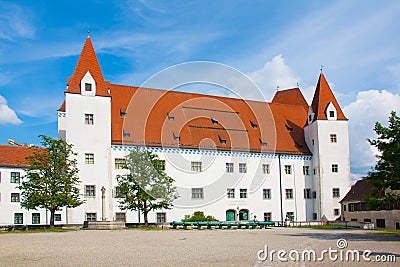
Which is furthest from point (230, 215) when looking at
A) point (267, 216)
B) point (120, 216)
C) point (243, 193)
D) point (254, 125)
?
point (120, 216)

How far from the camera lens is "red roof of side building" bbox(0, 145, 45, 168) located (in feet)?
138

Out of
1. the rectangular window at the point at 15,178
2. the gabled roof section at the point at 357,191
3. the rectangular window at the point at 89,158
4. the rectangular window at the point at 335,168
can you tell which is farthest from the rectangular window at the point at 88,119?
the gabled roof section at the point at 357,191

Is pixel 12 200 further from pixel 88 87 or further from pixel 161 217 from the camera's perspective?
pixel 161 217

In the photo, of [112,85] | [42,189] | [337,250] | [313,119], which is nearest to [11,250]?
[337,250]

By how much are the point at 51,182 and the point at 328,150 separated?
2744 centimetres

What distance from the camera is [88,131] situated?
39156mm

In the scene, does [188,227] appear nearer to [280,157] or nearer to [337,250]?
[280,157]

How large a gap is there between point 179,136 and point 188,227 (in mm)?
10810

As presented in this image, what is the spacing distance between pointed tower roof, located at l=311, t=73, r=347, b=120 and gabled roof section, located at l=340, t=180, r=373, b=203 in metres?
7.02

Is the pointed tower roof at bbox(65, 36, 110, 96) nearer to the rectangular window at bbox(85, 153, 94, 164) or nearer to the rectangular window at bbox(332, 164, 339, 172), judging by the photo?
the rectangular window at bbox(85, 153, 94, 164)

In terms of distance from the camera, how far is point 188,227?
3422 cm

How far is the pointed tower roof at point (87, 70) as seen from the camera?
39719 mm

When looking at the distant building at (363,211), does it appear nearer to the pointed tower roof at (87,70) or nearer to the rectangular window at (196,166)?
the rectangular window at (196,166)

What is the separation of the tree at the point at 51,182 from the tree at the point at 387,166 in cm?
1901
